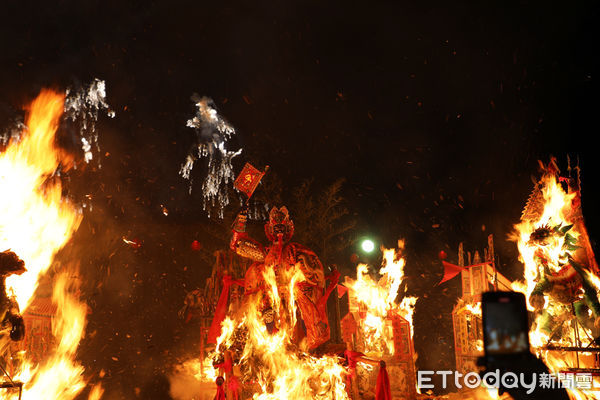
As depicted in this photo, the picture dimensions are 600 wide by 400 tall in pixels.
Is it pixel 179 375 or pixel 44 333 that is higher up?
pixel 44 333

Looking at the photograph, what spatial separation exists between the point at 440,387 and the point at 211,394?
7.33 metres

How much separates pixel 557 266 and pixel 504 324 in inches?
290

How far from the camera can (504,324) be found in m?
2.71

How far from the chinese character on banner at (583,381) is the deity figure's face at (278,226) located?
577 centimetres

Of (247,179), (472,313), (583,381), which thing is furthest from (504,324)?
(472,313)

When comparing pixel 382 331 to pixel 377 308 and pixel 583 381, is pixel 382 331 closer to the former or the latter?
pixel 377 308

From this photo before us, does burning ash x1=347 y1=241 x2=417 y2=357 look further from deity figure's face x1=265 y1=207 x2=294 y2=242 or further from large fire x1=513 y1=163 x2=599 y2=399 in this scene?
deity figure's face x1=265 y1=207 x2=294 y2=242

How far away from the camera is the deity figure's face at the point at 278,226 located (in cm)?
976

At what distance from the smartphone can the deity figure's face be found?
7175 mm

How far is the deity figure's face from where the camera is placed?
32.0 ft

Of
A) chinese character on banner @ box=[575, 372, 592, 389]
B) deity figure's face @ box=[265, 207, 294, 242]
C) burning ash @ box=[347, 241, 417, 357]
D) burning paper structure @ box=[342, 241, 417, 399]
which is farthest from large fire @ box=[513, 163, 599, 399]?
deity figure's face @ box=[265, 207, 294, 242]

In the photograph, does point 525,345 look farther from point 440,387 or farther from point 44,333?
point 44,333

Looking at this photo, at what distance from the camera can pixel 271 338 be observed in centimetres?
902

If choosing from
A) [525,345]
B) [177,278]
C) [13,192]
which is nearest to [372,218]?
[177,278]
